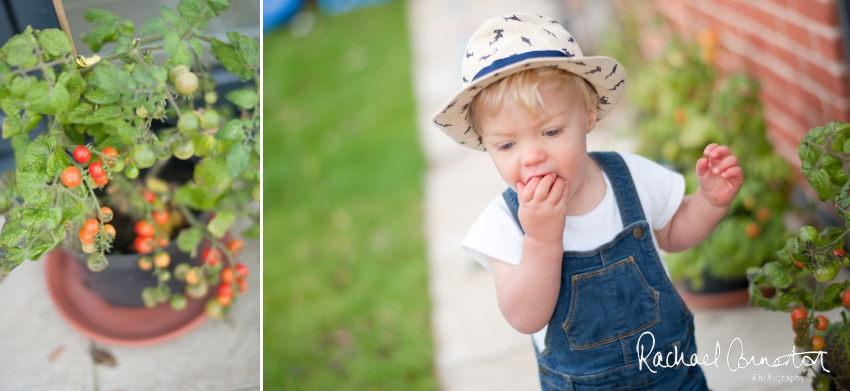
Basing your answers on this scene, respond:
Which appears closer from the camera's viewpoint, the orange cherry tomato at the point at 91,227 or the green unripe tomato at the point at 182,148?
the orange cherry tomato at the point at 91,227

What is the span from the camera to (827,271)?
139 cm

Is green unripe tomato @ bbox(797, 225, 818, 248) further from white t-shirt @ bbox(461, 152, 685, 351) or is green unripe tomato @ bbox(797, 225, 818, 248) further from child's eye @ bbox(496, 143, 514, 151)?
child's eye @ bbox(496, 143, 514, 151)

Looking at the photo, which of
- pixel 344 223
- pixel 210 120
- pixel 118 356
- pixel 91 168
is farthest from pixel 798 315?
pixel 344 223

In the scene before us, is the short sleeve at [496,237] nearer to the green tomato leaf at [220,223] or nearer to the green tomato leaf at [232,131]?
the green tomato leaf at [232,131]

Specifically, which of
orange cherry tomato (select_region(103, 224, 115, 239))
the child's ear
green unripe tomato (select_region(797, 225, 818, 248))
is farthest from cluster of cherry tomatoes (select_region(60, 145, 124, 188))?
green unripe tomato (select_region(797, 225, 818, 248))

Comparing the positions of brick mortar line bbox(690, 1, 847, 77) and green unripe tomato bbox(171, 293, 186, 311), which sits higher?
brick mortar line bbox(690, 1, 847, 77)

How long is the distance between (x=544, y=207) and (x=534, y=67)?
274 millimetres

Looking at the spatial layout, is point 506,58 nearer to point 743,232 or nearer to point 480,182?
point 743,232

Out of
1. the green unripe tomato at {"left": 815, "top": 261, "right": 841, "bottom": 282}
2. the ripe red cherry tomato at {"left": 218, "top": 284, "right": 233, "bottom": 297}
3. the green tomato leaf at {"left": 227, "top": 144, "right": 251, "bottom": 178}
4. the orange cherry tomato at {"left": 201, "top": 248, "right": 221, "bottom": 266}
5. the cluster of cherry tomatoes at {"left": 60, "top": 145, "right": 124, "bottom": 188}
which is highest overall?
the cluster of cherry tomatoes at {"left": 60, "top": 145, "right": 124, "bottom": 188}

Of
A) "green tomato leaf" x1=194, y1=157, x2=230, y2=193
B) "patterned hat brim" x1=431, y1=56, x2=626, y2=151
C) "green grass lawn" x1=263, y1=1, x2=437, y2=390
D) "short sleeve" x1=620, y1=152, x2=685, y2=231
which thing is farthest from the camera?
"green grass lawn" x1=263, y1=1, x2=437, y2=390

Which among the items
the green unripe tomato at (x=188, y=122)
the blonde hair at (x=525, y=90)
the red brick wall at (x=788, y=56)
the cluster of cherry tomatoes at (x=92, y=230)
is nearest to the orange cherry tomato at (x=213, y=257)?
the cluster of cherry tomatoes at (x=92, y=230)

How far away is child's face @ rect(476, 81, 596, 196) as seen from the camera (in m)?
Result: 1.36

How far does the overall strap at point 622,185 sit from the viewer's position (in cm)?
152

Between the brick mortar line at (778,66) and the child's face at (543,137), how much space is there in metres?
1.34
